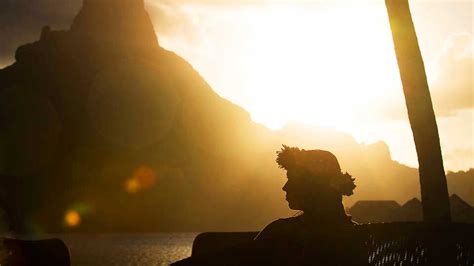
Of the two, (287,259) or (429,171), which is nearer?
(287,259)

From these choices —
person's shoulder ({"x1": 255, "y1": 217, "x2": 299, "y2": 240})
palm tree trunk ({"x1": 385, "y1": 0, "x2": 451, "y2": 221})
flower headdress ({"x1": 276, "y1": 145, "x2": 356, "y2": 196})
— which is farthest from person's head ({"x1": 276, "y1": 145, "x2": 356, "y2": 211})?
palm tree trunk ({"x1": 385, "y1": 0, "x2": 451, "y2": 221})

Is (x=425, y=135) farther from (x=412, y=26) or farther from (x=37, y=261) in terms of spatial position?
(x=37, y=261)

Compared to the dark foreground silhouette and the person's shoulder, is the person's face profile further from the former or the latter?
the person's shoulder

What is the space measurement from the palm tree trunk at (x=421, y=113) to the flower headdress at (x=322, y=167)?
172 inches

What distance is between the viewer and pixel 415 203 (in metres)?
96.4

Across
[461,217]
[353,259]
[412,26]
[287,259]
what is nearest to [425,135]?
[412,26]

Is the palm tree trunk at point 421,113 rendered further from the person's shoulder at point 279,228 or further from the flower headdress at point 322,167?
the person's shoulder at point 279,228

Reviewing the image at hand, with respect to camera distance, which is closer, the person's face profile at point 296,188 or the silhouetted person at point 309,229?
the silhouetted person at point 309,229

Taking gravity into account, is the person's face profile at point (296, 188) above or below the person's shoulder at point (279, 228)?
above

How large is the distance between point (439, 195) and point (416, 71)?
2.71 m

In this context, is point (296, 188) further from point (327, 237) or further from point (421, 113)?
point (421, 113)

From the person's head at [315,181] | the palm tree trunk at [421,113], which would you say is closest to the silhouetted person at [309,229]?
the person's head at [315,181]

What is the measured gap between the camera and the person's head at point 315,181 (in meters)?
8.27

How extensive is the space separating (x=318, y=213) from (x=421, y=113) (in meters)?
5.51
